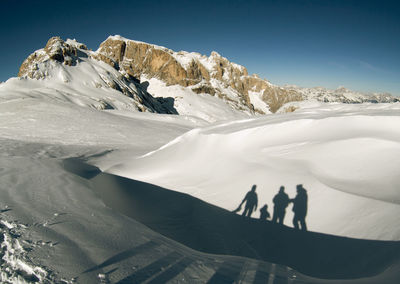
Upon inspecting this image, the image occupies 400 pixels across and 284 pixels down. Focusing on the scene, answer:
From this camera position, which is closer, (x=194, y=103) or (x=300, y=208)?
(x=300, y=208)

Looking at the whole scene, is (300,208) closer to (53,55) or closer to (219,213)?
(219,213)

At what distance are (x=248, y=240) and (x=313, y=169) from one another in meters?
2.02

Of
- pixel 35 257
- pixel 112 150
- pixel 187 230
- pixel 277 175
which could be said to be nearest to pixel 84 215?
pixel 35 257

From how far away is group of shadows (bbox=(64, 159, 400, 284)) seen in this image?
2.56 metres

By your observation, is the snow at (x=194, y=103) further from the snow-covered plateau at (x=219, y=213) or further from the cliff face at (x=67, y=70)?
the snow-covered plateau at (x=219, y=213)

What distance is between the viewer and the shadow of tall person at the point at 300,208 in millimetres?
3562

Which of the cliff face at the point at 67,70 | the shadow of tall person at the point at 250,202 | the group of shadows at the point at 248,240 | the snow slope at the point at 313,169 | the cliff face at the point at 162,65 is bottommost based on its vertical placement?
the group of shadows at the point at 248,240

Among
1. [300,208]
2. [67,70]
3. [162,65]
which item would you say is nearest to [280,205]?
[300,208]

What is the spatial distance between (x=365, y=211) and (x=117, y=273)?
3295 millimetres

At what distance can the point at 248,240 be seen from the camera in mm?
3629

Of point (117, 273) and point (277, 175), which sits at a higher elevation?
point (277, 175)

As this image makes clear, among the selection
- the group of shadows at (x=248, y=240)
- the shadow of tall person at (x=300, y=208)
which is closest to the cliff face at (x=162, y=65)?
the group of shadows at (x=248, y=240)

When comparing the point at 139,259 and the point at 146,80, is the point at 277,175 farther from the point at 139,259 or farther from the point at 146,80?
the point at 146,80

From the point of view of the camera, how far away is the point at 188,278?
2199mm
